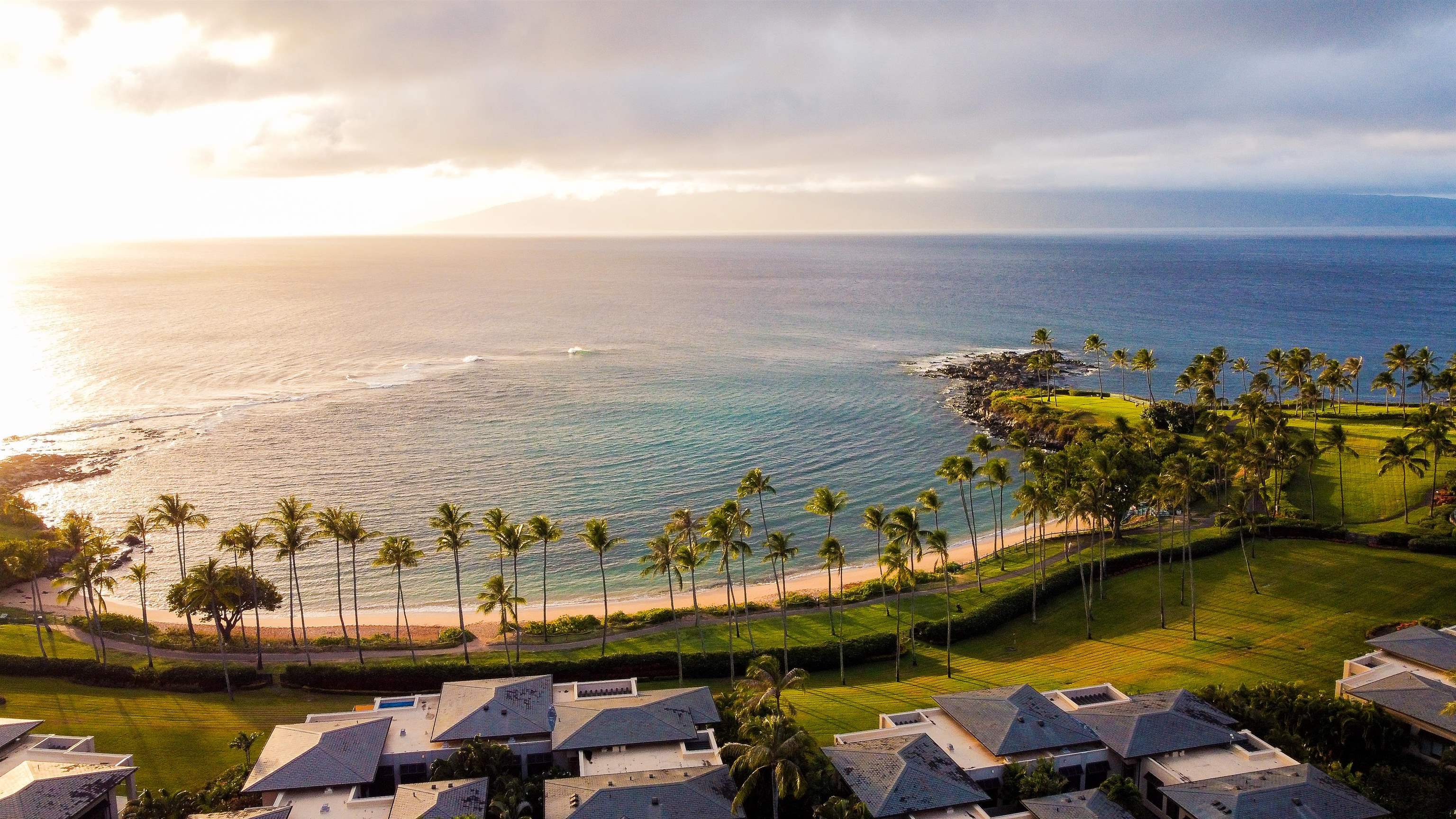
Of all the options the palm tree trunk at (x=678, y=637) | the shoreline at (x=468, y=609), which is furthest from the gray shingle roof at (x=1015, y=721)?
the shoreline at (x=468, y=609)

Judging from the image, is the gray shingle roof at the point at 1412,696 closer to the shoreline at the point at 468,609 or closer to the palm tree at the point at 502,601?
the shoreline at the point at 468,609

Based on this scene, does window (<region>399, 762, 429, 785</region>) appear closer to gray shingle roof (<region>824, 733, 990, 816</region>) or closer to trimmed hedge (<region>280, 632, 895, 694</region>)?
trimmed hedge (<region>280, 632, 895, 694</region>)

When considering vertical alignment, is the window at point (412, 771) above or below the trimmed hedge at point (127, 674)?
below

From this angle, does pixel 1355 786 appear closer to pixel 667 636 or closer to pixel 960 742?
pixel 960 742

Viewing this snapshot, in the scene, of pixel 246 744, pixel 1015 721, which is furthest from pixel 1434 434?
pixel 246 744

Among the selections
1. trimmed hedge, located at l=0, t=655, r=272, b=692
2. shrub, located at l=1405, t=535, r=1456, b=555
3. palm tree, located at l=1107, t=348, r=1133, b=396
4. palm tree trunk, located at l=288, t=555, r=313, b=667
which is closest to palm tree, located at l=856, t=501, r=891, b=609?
palm tree trunk, located at l=288, t=555, r=313, b=667
